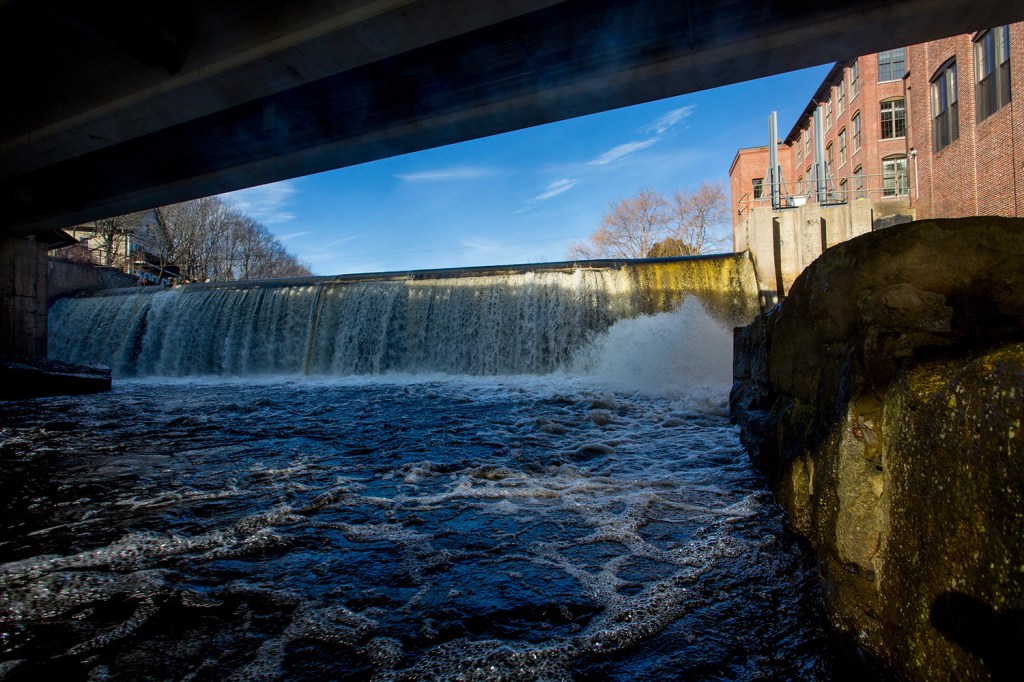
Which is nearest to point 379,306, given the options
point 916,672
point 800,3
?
point 800,3

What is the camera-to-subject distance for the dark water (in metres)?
2.16

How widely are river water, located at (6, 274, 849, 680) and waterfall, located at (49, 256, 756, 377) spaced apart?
7.33 m

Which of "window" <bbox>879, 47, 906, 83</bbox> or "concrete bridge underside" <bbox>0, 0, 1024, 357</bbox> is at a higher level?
"window" <bbox>879, 47, 906, 83</bbox>

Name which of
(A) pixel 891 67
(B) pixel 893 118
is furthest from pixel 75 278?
(A) pixel 891 67

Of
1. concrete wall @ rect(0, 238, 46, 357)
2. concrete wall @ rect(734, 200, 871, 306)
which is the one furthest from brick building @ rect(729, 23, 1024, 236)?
concrete wall @ rect(0, 238, 46, 357)

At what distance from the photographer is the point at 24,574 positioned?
2904mm

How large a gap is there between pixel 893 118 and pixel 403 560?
35.1 meters

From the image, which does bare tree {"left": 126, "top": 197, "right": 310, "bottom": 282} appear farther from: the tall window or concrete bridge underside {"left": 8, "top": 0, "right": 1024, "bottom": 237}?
the tall window

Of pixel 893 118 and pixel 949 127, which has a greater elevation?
pixel 893 118

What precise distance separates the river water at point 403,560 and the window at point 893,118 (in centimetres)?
2987

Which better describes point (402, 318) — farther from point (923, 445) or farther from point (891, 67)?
point (891, 67)

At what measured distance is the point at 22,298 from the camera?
13680 mm

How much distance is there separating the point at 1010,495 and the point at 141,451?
25.2 feet

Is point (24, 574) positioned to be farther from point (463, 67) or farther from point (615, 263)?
point (615, 263)
